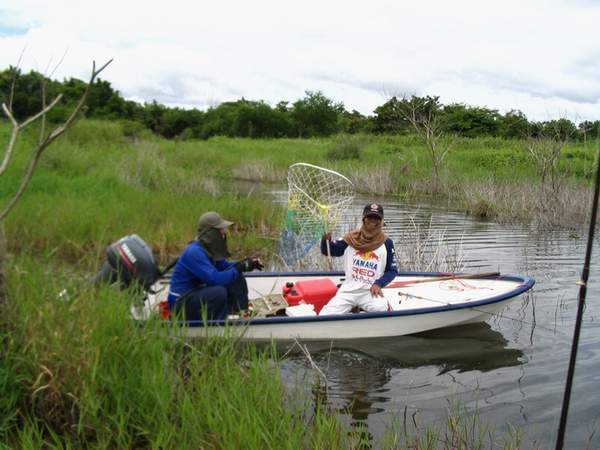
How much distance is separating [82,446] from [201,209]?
7.98 metres

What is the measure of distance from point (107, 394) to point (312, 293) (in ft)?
13.0

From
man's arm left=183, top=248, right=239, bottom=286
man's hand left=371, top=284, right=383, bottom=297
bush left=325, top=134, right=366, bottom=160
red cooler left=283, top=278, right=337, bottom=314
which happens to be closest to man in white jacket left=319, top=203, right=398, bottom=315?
man's hand left=371, top=284, right=383, bottom=297

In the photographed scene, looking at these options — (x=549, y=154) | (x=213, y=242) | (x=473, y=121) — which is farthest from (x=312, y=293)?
(x=473, y=121)

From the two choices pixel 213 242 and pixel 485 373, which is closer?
pixel 213 242

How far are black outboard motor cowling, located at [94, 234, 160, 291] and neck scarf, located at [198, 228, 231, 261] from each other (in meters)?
0.66

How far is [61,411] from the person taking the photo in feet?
11.0

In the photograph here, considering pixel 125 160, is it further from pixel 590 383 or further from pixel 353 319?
pixel 590 383

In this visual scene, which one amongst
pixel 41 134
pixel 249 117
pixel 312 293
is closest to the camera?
pixel 41 134

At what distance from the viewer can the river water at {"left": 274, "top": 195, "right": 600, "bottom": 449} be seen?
4.90 metres

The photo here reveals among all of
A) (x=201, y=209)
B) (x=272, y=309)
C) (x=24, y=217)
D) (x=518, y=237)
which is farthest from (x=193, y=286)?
(x=518, y=237)

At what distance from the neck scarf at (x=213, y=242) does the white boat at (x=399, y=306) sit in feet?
1.77

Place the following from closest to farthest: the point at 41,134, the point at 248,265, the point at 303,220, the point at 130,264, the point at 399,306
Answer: the point at 41,134, the point at 130,264, the point at 248,265, the point at 399,306, the point at 303,220

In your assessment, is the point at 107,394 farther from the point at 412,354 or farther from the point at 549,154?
the point at 549,154

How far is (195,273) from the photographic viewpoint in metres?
5.44
